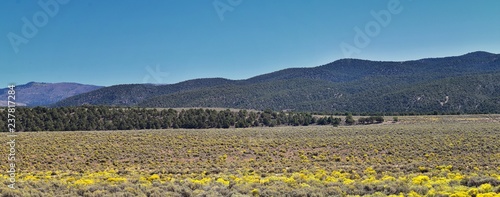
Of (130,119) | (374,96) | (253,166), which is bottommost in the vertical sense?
(253,166)

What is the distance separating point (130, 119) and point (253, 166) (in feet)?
169

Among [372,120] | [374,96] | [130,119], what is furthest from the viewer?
[374,96]

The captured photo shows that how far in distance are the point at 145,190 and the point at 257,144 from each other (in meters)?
25.1

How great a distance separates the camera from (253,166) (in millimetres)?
27703

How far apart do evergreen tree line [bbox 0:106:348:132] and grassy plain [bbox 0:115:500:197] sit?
88.0 feet

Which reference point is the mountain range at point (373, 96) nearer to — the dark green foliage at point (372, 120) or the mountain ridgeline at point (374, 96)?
the mountain ridgeline at point (374, 96)

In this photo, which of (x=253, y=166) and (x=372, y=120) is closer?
(x=253, y=166)

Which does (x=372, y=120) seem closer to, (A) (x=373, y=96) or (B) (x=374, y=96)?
(B) (x=374, y=96)

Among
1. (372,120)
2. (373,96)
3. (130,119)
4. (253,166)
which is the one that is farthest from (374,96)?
(253,166)

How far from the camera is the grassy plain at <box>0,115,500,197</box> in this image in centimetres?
1500

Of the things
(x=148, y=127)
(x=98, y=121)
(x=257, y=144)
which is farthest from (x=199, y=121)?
(x=257, y=144)

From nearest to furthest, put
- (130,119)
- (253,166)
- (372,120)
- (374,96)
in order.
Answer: (253,166), (130,119), (372,120), (374,96)

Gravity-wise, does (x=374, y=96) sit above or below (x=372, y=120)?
above

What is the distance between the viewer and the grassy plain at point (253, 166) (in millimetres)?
15000
